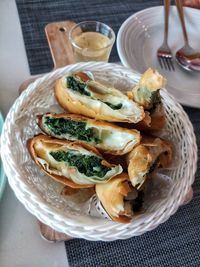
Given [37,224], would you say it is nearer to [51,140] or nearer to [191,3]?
[51,140]

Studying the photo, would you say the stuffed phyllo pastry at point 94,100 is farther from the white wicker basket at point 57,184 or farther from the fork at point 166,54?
the fork at point 166,54

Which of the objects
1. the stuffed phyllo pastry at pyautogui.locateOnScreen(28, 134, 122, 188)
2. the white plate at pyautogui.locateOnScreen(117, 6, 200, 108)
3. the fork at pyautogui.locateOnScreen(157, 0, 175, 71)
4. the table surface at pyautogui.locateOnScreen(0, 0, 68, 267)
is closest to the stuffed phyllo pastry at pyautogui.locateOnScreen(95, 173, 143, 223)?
the stuffed phyllo pastry at pyautogui.locateOnScreen(28, 134, 122, 188)

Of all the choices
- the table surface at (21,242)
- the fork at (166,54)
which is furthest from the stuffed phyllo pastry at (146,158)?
the fork at (166,54)

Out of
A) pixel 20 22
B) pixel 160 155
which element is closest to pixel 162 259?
pixel 160 155

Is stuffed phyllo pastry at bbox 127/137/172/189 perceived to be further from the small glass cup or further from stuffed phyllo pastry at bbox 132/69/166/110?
the small glass cup

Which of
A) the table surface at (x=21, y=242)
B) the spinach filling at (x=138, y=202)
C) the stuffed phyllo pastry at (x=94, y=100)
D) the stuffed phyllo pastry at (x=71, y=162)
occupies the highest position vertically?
the stuffed phyllo pastry at (x=94, y=100)

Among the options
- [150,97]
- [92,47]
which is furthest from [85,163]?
[92,47]
